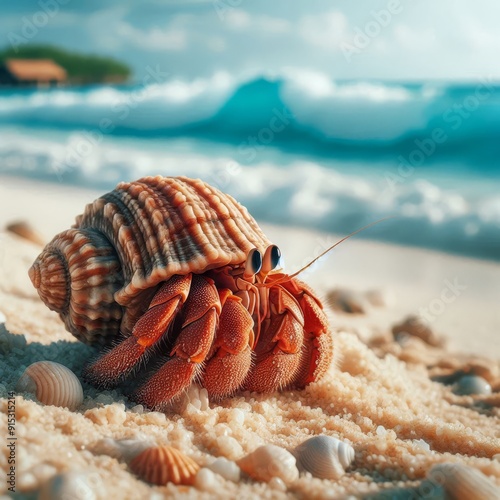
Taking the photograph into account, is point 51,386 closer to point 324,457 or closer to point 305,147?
point 324,457

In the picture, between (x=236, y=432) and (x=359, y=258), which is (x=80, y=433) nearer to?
(x=236, y=432)

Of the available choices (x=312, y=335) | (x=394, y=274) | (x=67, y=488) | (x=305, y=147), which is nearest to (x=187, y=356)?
(x=312, y=335)

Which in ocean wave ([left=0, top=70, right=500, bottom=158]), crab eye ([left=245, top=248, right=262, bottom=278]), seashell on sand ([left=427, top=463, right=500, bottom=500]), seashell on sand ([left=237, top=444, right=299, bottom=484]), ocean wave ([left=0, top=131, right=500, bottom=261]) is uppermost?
ocean wave ([left=0, top=70, right=500, bottom=158])

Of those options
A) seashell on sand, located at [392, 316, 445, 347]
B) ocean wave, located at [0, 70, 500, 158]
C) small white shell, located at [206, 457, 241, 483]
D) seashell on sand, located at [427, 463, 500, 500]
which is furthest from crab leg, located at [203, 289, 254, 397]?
ocean wave, located at [0, 70, 500, 158]

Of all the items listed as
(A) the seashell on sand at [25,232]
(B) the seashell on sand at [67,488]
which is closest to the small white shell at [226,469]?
(B) the seashell on sand at [67,488]

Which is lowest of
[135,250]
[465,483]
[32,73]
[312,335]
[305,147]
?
[465,483]

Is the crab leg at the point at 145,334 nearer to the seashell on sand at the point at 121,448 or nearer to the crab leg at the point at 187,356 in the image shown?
the crab leg at the point at 187,356

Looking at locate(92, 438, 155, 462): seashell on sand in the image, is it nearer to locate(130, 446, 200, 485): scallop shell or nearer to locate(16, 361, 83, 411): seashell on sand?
locate(130, 446, 200, 485): scallop shell
